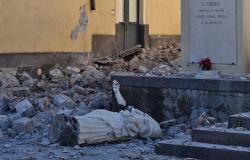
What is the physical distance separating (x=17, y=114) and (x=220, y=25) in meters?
3.56

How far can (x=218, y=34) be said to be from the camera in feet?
34.8

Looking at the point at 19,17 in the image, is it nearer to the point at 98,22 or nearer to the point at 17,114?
the point at 98,22

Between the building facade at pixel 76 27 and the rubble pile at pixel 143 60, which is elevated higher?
the building facade at pixel 76 27

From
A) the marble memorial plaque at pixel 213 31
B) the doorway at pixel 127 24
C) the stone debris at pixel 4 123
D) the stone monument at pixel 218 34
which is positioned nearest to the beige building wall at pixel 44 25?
the doorway at pixel 127 24

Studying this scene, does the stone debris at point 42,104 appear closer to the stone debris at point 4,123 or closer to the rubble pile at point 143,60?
the stone debris at point 4,123

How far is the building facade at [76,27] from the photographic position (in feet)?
48.7

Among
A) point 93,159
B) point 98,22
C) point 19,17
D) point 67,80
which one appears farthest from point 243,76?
point 98,22

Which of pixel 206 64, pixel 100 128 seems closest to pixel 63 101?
pixel 206 64

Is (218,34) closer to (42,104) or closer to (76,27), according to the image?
(42,104)

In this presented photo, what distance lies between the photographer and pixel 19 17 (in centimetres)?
1502

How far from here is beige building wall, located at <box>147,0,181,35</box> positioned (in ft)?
67.5

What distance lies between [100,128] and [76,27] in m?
8.54

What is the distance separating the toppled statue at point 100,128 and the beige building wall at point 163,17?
37.6 feet

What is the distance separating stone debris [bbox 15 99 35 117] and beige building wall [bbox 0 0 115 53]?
381 centimetres
